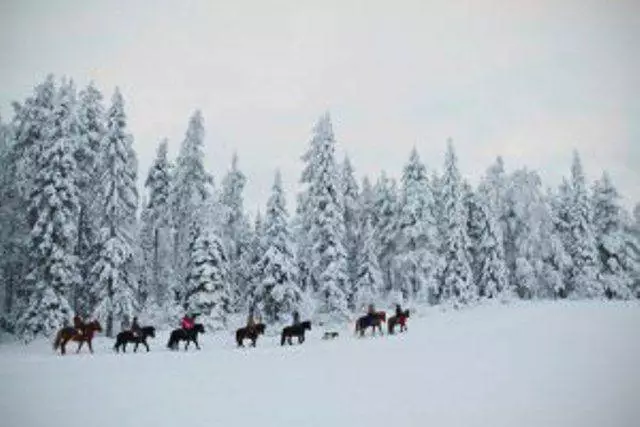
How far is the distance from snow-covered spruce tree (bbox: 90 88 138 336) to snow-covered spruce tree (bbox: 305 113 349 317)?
14993 mm

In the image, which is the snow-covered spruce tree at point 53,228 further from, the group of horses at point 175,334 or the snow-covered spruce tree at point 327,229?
the snow-covered spruce tree at point 327,229

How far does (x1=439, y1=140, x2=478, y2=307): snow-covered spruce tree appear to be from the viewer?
57178 mm

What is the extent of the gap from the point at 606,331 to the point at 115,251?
107 feet

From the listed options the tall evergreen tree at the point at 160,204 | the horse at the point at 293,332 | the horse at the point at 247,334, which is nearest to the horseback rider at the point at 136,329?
the horse at the point at 247,334

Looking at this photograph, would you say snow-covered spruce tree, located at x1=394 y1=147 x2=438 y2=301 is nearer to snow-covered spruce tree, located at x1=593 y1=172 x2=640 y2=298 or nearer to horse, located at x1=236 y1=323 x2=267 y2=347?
snow-covered spruce tree, located at x1=593 y1=172 x2=640 y2=298

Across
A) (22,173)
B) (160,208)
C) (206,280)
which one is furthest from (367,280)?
(22,173)

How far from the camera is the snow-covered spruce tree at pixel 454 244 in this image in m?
57.2

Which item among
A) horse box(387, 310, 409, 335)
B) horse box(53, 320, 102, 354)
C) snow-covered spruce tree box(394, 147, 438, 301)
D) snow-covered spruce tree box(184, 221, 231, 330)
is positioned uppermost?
snow-covered spruce tree box(394, 147, 438, 301)

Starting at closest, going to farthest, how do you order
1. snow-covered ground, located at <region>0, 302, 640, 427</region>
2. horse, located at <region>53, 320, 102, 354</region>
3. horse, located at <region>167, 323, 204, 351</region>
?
snow-covered ground, located at <region>0, 302, 640, 427</region>
horse, located at <region>53, 320, 102, 354</region>
horse, located at <region>167, 323, 204, 351</region>

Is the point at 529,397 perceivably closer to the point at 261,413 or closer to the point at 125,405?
the point at 261,413

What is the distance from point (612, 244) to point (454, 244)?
19.6 m

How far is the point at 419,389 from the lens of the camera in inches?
666

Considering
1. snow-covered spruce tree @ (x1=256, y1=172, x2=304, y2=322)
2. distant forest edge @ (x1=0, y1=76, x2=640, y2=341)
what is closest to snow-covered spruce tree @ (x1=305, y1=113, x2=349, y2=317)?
distant forest edge @ (x1=0, y1=76, x2=640, y2=341)

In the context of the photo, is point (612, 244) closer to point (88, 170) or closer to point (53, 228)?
point (88, 170)
